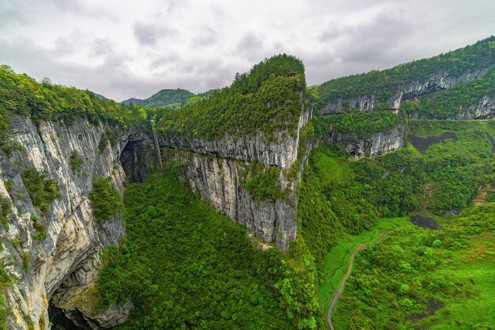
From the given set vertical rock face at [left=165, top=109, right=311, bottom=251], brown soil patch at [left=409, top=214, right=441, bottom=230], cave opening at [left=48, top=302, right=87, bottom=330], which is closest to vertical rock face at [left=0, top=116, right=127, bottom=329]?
cave opening at [left=48, top=302, right=87, bottom=330]

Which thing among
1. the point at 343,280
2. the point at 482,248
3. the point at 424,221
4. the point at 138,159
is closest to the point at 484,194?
the point at 424,221

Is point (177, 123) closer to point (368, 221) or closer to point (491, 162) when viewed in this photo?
point (368, 221)

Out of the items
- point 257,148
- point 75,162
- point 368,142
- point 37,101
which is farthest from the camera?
point 368,142

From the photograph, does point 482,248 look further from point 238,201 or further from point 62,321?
point 62,321

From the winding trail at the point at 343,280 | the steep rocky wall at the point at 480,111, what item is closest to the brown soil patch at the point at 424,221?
the winding trail at the point at 343,280

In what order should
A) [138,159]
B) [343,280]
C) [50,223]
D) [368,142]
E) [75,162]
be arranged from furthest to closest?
1. [368,142]
2. [138,159]
3. [343,280]
4. [75,162]
5. [50,223]
